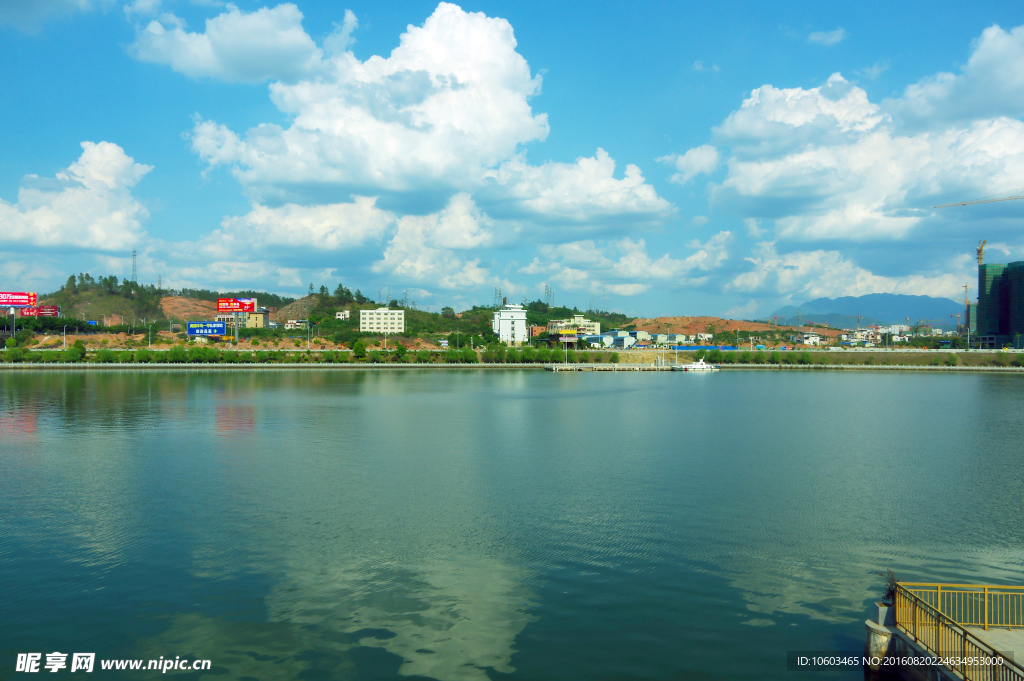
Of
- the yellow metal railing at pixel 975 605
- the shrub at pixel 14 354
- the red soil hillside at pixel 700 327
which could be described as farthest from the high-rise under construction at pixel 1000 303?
the shrub at pixel 14 354

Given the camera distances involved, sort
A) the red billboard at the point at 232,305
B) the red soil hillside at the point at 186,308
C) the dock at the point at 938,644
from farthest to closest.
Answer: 1. the red soil hillside at the point at 186,308
2. the red billboard at the point at 232,305
3. the dock at the point at 938,644

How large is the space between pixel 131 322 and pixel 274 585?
158 meters

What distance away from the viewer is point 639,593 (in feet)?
38.0

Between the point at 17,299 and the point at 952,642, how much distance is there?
13934 centimetres

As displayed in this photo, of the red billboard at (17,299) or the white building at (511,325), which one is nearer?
the red billboard at (17,299)

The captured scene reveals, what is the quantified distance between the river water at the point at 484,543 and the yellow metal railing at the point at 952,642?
1.45 metres

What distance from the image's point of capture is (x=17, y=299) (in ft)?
356

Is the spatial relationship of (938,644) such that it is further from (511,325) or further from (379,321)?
(379,321)

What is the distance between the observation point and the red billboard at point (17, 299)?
352 ft

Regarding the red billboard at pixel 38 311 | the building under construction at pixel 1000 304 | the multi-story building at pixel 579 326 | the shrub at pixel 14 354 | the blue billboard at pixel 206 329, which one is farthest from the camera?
the multi-story building at pixel 579 326

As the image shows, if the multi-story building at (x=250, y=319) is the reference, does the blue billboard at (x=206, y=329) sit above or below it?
below

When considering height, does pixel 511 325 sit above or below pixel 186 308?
below

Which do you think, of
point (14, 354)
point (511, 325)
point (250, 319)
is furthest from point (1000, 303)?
point (14, 354)

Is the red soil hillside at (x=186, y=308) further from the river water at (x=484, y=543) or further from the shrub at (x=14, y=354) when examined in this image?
the river water at (x=484, y=543)
